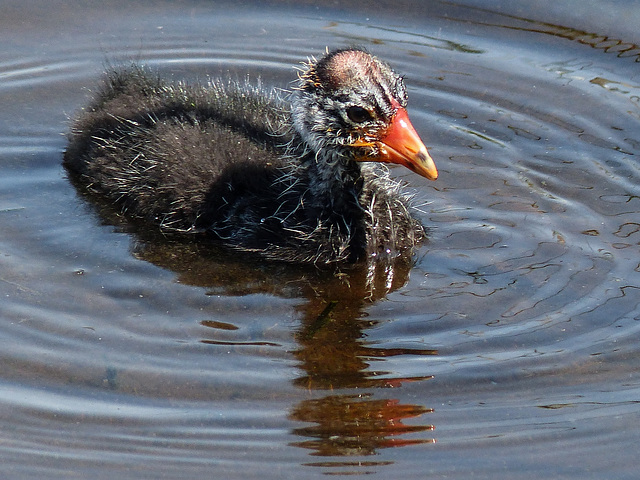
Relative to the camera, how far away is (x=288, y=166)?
6.07 metres

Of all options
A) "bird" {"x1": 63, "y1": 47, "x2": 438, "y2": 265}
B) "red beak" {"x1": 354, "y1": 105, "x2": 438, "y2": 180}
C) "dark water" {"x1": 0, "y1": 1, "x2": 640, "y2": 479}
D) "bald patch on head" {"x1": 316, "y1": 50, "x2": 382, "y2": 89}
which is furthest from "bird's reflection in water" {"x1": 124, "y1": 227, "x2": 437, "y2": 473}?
"bald patch on head" {"x1": 316, "y1": 50, "x2": 382, "y2": 89}

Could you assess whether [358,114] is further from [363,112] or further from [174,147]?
[174,147]

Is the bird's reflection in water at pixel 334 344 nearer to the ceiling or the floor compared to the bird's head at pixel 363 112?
nearer to the floor

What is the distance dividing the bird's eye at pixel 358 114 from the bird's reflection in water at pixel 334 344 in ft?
2.87

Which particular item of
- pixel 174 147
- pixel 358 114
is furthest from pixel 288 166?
pixel 174 147

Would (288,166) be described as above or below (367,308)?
above

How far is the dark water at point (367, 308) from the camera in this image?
4.35 meters

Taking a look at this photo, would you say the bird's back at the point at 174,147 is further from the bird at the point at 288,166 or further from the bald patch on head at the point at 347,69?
the bald patch on head at the point at 347,69

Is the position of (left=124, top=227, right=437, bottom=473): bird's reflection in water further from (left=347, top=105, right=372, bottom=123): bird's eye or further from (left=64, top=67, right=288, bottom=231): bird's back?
(left=347, top=105, right=372, bottom=123): bird's eye

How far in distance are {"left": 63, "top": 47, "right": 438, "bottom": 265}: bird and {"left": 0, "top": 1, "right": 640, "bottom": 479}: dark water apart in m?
0.19

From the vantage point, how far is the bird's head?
5.67m

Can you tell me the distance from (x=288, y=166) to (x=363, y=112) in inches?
24.8

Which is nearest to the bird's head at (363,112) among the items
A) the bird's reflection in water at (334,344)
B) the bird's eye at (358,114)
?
the bird's eye at (358,114)

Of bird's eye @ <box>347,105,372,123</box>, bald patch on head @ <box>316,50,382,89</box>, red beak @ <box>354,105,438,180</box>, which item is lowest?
red beak @ <box>354,105,438,180</box>
